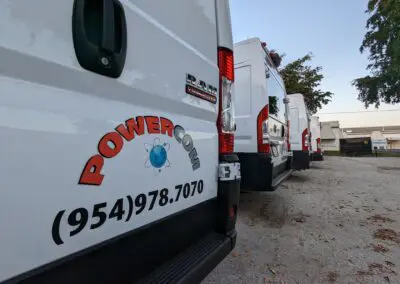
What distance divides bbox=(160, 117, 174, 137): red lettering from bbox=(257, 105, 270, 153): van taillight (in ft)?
8.07

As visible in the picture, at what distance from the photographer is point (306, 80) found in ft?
50.8

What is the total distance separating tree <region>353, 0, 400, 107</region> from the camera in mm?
16875

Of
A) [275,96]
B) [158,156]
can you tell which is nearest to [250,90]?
[275,96]

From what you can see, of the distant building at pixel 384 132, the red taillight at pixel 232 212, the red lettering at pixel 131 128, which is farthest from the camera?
the distant building at pixel 384 132

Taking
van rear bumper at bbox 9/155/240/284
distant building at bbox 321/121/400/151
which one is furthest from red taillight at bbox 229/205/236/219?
distant building at bbox 321/121/400/151

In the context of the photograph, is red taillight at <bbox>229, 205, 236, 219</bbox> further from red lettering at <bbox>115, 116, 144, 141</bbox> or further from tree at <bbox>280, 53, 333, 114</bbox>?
tree at <bbox>280, 53, 333, 114</bbox>

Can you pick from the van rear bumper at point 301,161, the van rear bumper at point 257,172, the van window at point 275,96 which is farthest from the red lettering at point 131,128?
the van rear bumper at point 301,161

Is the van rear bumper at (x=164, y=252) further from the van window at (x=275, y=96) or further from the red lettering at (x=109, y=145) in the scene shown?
the van window at (x=275, y=96)

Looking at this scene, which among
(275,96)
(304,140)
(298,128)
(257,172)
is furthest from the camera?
(298,128)

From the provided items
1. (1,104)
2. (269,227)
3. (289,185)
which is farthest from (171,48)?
(289,185)

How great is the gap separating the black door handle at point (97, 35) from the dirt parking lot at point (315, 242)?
1.96m

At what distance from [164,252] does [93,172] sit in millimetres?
655

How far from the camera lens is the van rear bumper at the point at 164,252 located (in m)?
0.88

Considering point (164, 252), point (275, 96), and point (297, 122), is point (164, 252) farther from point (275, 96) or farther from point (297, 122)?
point (297, 122)
